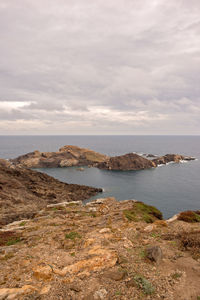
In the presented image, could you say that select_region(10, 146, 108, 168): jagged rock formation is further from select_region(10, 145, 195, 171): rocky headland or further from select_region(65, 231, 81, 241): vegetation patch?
select_region(65, 231, 81, 241): vegetation patch

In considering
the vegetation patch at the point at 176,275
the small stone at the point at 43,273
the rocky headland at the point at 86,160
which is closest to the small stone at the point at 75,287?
the small stone at the point at 43,273

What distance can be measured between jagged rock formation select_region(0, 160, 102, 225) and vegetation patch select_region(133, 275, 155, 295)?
3187 cm

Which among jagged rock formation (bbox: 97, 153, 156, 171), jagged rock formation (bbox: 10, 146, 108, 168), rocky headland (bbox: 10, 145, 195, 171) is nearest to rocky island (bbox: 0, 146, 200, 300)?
jagged rock formation (bbox: 97, 153, 156, 171)

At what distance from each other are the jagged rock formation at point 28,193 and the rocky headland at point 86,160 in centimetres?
5573

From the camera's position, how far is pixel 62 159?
154500 millimetres

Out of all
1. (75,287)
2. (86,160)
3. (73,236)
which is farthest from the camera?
(86,160)

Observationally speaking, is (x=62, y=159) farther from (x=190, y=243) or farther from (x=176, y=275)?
(x=176, y=275)

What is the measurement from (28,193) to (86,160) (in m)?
96.2

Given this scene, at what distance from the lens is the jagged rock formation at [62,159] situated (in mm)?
148625

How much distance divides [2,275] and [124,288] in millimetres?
8041

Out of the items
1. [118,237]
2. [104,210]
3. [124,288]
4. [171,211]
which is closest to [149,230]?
[118,237]

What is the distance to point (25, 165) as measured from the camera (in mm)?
144000

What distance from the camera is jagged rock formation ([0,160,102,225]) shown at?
4319 cm

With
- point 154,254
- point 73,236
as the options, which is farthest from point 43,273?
point 154,254
